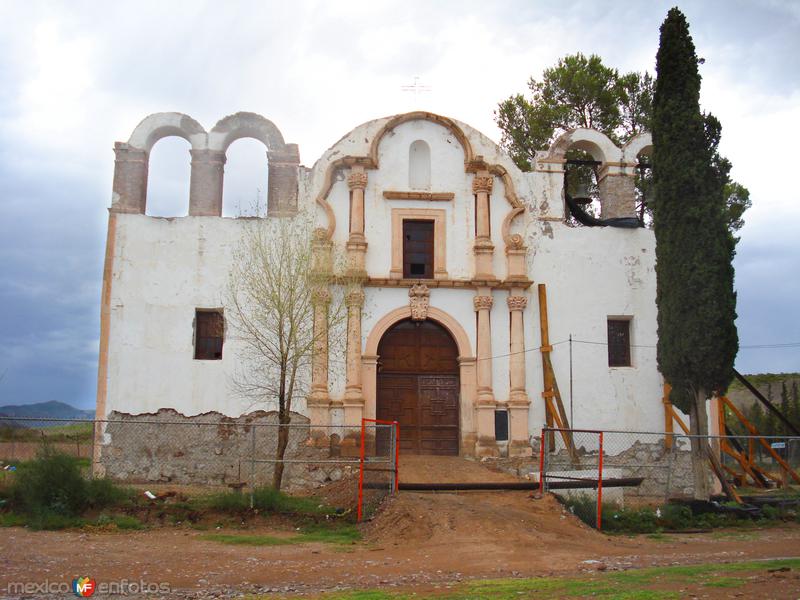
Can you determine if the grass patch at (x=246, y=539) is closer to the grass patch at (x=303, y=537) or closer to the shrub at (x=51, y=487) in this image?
the grass patch at (x=303, y=537)

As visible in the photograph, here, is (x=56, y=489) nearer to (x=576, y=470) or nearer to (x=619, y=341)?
(x=576, y=470)

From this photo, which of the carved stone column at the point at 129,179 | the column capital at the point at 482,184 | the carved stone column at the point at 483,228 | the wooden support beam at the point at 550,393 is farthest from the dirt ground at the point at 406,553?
the carved stone column at the point at 129,179

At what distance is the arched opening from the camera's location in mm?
18594

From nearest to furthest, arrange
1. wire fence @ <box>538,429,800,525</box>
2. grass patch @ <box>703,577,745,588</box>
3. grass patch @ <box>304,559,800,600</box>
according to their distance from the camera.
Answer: grass patch @ <box>304,559,800,600</box> < grass patch @ <box>703,577,745,588</box> < wire fence @ <box>538,429,800,525</box>

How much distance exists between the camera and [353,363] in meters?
17.2

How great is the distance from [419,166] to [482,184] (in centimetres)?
168

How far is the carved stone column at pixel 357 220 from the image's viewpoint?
17.7 m

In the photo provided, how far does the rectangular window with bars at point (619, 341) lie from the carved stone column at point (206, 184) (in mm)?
9867

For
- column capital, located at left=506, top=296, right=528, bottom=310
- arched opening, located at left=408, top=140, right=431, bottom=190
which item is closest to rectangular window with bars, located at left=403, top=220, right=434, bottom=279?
arched opening, located at left=408, top=140, right=431, bottom=190

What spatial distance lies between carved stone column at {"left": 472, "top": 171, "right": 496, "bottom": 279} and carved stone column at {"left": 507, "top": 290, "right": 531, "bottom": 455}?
897 millimetres

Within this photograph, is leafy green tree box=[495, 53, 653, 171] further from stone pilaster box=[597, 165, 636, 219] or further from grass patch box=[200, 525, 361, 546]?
grass patch box=[200, 525, 361, 546]

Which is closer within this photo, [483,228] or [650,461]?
[650,461]

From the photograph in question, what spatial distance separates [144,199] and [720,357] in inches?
513

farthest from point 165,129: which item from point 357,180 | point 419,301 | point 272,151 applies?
point 419,301
